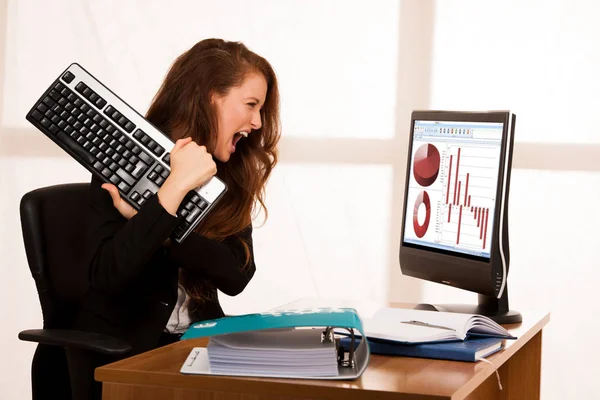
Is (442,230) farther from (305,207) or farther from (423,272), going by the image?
(305,207)

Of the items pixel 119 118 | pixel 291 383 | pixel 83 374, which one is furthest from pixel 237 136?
pixel 291 383

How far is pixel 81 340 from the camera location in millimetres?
1731

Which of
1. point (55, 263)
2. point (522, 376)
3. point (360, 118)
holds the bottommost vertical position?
point (522, 376)

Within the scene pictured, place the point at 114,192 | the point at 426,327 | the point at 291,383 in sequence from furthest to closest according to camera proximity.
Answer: the point at 114,192, the point at 426,327, the point at 291,383

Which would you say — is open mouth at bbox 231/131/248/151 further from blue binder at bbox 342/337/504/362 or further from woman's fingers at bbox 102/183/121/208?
blue binder at bbox 342/337/504/362

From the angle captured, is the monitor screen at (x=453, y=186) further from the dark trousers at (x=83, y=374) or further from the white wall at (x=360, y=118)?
the white wall at (x=360, y=118)

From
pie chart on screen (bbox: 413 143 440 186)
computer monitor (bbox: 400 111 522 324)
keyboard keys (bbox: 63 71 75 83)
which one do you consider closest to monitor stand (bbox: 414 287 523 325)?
computer monitor (bbox: 400 111 522 324)

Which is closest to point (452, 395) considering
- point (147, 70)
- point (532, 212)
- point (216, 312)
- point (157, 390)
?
point (157, 390)

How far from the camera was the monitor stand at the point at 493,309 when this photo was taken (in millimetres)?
1925

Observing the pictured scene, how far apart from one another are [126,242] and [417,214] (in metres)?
0.72

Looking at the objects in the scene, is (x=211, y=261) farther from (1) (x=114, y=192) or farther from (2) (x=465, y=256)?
(2) (x=465, y=256)

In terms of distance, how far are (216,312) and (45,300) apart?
424 millimetres

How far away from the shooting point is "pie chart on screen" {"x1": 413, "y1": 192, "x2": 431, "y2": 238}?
2051mm

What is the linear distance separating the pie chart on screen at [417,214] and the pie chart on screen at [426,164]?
32 millimetres
